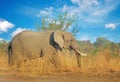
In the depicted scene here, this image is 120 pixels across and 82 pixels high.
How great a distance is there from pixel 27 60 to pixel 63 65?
2.79 m

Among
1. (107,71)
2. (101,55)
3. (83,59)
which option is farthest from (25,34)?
(107,71)

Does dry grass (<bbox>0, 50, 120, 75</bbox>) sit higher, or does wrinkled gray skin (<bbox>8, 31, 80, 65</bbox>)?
wrinkled gray skin (<bbox>8, 31, 80, 65</bbox>)

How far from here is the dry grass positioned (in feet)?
41.3

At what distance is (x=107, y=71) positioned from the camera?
1223 centimetres

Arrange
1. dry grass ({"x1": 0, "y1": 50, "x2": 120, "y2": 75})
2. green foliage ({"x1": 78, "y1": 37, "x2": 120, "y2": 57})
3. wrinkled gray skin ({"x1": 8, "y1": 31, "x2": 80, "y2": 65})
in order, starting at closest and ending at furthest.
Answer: dry grass ({"x1": 0, "y1": 50, "x2": 120, "y2": 75}) → green foliage ({"x1": 78, "y1": 37, "x2": 120, "y2": 57}) → wrinkled gray skin ({"x1": 8, "y1": 31, "x2": 80, "y2": 65})

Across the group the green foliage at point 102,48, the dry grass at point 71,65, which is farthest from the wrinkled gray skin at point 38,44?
the green foliage at point 102,48

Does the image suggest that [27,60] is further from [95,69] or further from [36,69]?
[95,69]

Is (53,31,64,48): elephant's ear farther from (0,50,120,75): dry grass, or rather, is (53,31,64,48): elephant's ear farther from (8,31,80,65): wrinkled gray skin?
(0,50,120,75): dry grass

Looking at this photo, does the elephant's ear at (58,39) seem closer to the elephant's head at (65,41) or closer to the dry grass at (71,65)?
the elephant's head at (65,41)

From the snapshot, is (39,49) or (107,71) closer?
(107,71)

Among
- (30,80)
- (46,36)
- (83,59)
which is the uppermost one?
(46,36)

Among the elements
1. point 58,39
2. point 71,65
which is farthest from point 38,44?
point 71,65

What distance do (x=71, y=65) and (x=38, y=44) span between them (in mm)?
3533

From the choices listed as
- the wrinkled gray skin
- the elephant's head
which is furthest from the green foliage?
the wrinkled gray skin
